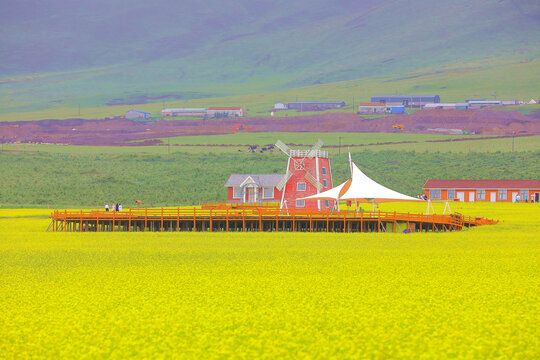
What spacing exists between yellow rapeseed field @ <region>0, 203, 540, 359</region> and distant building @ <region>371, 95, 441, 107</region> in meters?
150

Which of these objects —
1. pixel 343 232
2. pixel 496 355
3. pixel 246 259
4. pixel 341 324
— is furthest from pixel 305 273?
pixel 343 232

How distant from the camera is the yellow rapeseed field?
63.6 ft

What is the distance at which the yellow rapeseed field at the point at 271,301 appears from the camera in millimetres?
19375

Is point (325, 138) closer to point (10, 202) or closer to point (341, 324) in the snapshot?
point (10, 202)

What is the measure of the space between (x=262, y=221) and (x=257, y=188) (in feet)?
75.9

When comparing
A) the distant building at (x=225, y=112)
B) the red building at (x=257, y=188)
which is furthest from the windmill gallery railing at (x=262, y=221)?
the distant building at (x=225, y=112)

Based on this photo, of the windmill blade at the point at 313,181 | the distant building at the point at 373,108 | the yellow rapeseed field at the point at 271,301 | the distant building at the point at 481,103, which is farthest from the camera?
Answer: the distant building at the point at 373,108

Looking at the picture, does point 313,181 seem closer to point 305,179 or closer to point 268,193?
point 305,179

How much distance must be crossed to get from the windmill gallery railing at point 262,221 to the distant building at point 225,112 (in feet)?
436

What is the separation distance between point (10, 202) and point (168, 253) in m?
60.7

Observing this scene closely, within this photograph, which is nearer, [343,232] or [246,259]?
[246,259]

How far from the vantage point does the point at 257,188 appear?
8119cm

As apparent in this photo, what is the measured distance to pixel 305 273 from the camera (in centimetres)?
3120

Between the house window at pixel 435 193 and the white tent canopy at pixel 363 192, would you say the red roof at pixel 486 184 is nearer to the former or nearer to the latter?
the house window at pixel 435 193
